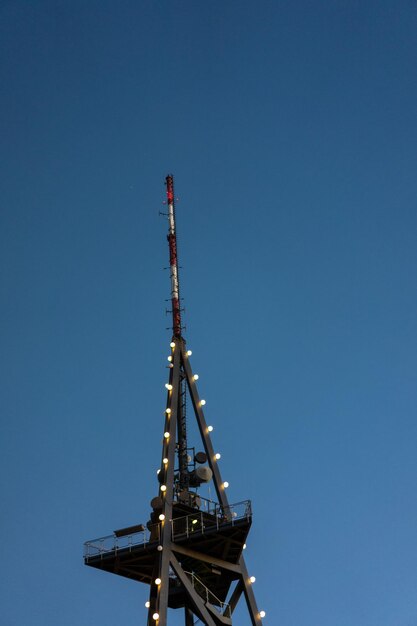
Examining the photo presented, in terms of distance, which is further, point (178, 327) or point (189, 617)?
point (178, 327)

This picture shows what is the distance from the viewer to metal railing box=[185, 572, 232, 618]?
55.2m

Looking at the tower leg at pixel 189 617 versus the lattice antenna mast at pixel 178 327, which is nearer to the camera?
the tower leg at pixel 189 617

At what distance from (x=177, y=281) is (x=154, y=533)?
1880 cm

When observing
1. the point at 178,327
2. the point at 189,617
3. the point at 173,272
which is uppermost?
the point at 173,272

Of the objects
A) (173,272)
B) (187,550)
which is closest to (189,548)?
(187,550)

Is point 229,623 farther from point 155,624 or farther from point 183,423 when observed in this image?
point 183,423

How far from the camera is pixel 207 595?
179ft

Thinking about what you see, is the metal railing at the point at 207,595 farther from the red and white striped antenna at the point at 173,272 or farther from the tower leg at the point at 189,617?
the red and white striped antenna at the point at 173,272

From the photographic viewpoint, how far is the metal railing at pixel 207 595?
181ft

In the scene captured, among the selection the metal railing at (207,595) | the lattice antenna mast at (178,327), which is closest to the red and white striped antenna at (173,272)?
the lattice antenna mast at (178,327)

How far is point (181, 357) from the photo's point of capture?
64.5 metres

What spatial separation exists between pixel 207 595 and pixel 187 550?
9.03ft

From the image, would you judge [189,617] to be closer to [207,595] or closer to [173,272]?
[207,595]

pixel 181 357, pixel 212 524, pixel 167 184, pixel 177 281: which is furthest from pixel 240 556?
pixel 167 184
